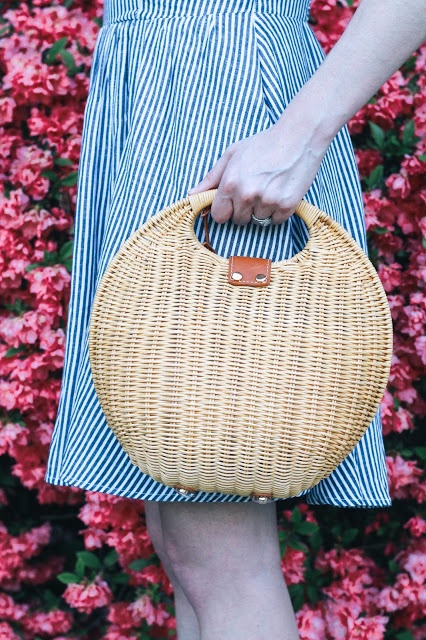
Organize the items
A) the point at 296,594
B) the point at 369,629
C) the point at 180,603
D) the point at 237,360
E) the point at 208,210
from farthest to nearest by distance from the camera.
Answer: the point at 296,594 → the point at 369,629 → the point at 180,603 → the point at 208,210 → the point at 237,360

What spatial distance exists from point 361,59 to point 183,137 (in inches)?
9.9

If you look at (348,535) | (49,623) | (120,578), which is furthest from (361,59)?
(49,623)

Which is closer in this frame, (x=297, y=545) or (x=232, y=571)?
(x=232, y=571)

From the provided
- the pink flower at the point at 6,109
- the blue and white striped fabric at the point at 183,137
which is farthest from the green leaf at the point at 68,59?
the blue and white striped fabric at the point at 183,137

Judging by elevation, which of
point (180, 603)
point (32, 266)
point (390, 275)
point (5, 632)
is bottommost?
point (5, 632)

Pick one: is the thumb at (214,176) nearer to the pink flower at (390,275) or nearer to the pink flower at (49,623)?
the pink flower at (390,275)

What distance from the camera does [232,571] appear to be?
3.37 feet

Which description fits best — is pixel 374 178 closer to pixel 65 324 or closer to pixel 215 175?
pixel 65 324

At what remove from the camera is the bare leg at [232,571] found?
1.02 m

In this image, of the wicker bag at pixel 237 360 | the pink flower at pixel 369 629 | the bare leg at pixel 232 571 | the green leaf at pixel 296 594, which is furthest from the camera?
the green leaf at pixel 296 594

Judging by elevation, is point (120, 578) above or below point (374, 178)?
below

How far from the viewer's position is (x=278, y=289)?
3.07 ft

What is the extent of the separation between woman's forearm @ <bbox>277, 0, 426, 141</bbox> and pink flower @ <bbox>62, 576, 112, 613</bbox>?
55.9 inches

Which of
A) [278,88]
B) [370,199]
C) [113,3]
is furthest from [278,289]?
[370,199]
